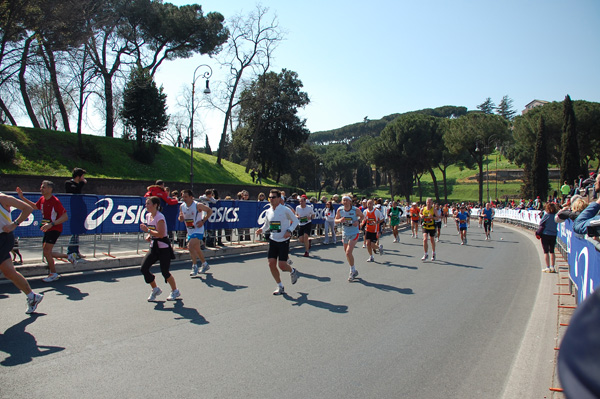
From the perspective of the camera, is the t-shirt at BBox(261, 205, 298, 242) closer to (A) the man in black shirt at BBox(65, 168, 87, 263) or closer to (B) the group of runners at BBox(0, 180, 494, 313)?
(B) the group of runners at BBox(0, 180, 494, 313)

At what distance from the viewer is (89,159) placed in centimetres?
3244

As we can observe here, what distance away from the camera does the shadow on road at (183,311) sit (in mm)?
6125

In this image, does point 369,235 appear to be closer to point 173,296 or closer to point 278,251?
point 278,251

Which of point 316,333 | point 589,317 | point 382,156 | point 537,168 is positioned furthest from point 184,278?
point 382,156

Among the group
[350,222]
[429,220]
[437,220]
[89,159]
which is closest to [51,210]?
[350,222]

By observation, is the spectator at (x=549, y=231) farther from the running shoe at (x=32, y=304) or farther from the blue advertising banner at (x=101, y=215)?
the running shoe at (x=32, y=304)

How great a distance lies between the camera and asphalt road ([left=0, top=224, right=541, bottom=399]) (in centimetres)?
402

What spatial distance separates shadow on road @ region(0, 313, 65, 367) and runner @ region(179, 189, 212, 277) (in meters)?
4.37

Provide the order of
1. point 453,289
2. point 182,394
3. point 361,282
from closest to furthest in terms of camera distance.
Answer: point 182,394
point 453,289
point 361,282

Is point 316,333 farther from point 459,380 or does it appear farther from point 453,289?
point 453,289

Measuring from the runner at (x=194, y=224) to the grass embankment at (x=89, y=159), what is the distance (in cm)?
2097

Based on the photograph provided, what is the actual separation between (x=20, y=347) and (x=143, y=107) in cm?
3373

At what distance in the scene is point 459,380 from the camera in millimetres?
4324

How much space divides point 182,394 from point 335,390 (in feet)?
4.52
